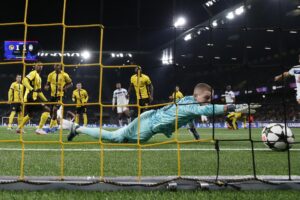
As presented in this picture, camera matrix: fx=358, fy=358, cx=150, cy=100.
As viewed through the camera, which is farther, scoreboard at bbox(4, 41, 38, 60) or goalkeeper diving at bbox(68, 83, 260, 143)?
goalkeeper diving at bbox(68, 83, 260, 143)

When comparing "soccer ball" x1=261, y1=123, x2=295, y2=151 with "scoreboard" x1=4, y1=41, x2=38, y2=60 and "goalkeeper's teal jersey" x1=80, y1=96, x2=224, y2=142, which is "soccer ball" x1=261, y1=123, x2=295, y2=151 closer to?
"goalkeeper's teal jersey" x1=80, y1=96, x2=224, y2=142

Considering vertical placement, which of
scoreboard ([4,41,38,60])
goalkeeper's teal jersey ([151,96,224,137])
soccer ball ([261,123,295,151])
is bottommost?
soccer ball ([261,123,295,151])

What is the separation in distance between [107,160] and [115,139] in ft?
4.13

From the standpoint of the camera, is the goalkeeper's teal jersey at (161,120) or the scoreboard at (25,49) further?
the goalkeeper's teal jersey at (161,120)

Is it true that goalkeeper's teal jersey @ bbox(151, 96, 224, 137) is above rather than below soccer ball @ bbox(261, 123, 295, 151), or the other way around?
above

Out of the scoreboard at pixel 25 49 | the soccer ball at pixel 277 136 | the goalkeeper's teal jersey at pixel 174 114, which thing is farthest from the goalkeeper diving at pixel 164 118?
the scoreboard at pixel 25 49

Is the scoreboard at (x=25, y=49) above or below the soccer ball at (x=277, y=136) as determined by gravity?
above

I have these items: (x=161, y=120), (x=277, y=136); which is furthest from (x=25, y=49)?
(x=277, y=136)

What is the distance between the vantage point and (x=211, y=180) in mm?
2352

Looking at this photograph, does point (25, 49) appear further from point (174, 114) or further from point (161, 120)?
point (174, 114)

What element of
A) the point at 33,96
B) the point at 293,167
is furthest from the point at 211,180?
the point at 33,96

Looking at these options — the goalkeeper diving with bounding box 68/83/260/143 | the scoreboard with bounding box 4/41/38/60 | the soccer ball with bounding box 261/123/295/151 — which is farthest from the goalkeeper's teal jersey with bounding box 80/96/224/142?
the scoreboard with bounding box 4/41/38/60

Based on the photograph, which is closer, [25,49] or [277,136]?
[25,49]

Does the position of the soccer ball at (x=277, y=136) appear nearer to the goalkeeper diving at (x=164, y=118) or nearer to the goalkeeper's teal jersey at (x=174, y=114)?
the goalkeeper diving at (x=164, y=118)
